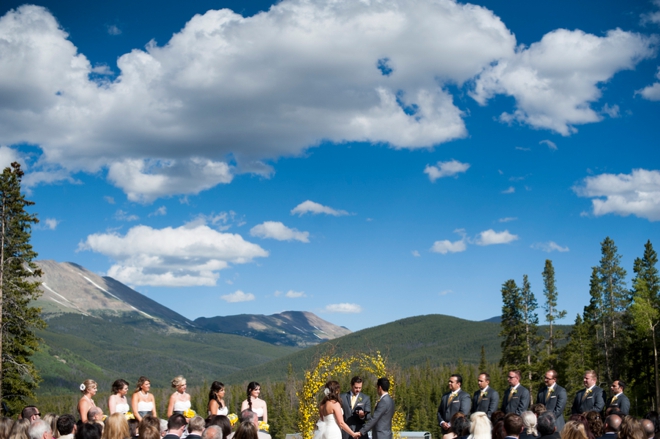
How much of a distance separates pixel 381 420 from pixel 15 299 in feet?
75.7

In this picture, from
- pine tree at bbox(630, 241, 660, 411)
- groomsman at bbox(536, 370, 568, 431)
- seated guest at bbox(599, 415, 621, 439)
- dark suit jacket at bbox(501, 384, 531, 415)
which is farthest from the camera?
pine tree at bbox(630, 241, 660, 411)

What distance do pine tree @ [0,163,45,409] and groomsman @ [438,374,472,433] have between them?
22.2 metres

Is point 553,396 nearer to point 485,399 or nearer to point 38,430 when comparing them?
point 485,399

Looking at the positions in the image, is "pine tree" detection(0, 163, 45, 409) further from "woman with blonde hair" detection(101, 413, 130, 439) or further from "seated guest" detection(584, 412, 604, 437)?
"seated guest" detection(584, 412, 604, 437)

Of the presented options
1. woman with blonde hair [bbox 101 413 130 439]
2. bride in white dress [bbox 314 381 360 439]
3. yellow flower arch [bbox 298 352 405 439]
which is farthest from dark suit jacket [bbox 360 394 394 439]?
woman with blonde hair [bbox 101 413 130 439]

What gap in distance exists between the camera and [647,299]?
149 ft

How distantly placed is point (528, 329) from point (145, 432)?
47.5 metres

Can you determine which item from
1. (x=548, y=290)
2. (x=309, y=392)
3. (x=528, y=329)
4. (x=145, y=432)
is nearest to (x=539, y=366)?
(x=528, y=329)

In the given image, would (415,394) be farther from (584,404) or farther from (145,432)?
(145,432)

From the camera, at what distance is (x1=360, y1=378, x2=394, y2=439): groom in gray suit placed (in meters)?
11.0

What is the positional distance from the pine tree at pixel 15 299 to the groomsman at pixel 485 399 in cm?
2266

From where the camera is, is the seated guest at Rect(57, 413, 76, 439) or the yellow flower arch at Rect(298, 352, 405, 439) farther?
the yellow flower arch at Rect(298, 352, 405, 439)

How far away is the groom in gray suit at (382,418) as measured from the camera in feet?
36.1

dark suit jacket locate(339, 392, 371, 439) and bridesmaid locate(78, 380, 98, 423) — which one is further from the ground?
bridesmaid locate(78, 380, 98, 423)
